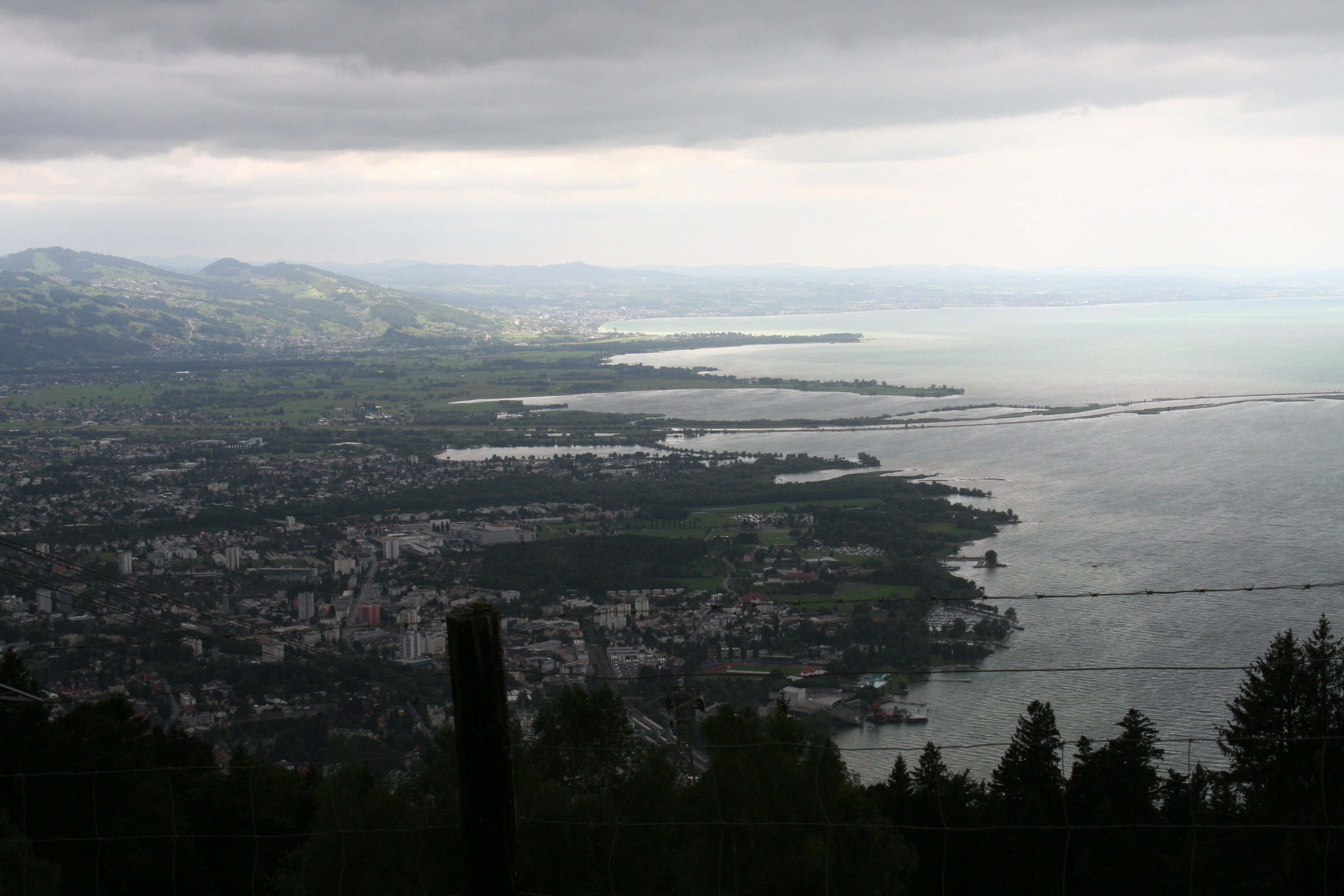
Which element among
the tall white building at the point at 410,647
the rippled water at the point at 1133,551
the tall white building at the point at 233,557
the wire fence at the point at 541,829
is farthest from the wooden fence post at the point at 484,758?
the tall white building at the point at 233,557

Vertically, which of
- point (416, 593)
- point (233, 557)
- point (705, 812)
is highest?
point (705, 812)

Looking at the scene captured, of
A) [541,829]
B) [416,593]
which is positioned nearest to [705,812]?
[541,829]

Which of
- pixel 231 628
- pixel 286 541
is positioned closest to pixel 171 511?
pixel 286 541

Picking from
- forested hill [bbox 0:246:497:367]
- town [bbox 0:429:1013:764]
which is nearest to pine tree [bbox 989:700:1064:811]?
town [bbox 0:429:1013:764]

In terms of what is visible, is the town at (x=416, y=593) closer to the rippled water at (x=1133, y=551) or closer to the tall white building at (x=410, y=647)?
the tall white building at (x=410, y=647)

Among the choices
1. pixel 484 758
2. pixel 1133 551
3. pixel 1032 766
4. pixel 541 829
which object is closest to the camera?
pixel 484 758

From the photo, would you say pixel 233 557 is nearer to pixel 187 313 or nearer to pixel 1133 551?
pixel 1133 551
